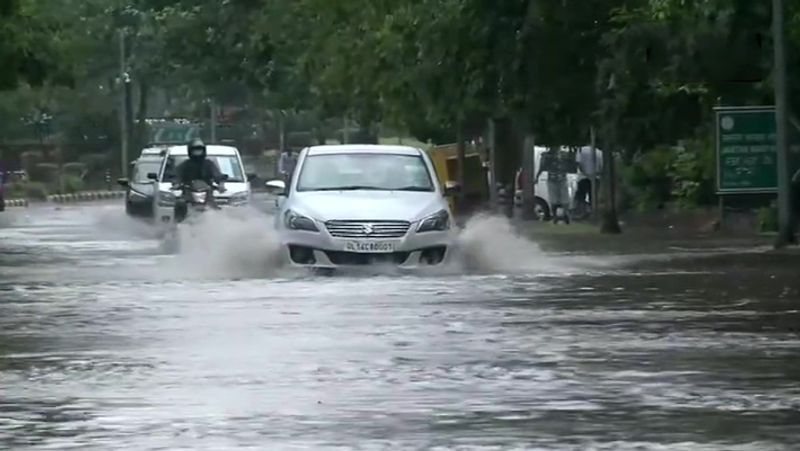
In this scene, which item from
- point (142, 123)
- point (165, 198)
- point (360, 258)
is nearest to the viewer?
point (360, 258)

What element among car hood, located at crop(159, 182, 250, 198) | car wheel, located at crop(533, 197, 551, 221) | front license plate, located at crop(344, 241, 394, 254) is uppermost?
car hood, located at crop(159, 182, 250, 198)

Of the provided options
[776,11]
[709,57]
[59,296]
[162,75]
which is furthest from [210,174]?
[162,75]

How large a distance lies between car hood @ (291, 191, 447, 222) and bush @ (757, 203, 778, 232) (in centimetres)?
1265

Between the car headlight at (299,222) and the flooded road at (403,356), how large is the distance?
1.72 feet

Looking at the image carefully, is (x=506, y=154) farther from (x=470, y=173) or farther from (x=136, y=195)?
(x=136, y=195)

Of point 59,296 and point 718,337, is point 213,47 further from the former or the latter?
point 718,337

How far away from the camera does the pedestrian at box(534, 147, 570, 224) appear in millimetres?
49688

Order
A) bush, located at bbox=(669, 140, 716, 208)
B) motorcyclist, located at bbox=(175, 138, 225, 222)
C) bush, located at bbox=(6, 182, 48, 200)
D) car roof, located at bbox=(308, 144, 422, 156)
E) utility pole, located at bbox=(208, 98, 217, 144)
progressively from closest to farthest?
car roof, located at bbox=(308, 144, 422, 156), motorcyclist, located at bbox=(175, 138, 225, 222), bush, located at bbox=(669, 140, 716, 208), bush, located at bbox=(6, 182, 48, 200), utility pole, located at bbox=(208, 98, 217, 144)

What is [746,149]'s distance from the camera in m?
31.7

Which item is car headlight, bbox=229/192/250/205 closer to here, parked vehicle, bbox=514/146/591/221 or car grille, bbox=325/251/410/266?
parked vehicle, bbox=514/146/591/221

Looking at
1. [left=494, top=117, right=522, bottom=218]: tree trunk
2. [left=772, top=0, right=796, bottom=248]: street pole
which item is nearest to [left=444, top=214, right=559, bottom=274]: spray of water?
[left=772, top=0, right=796, bottom=248]: street pole

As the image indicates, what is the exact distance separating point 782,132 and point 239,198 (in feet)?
Result: 44.1

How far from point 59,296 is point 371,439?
1133 centimetres

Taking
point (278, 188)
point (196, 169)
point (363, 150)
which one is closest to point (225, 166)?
point (196, 169)
